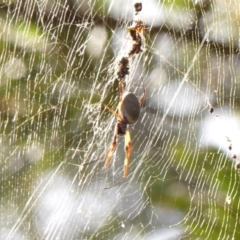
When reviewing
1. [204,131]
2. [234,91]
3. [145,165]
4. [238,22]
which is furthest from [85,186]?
[238,22]

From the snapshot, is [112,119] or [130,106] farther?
[112,119]

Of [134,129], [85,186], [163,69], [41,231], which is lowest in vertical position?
[41,231]

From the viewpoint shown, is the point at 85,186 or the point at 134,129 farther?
the point at 85,186

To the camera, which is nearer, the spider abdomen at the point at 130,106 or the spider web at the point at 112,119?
the spider abdomen at the point at 130,106

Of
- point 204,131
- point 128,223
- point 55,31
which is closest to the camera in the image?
point 55,31

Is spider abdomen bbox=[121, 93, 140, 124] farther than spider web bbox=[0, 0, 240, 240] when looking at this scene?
No

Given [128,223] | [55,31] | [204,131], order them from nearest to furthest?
[55,31] → [204,131] → [128,223]

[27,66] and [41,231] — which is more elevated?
[27,66]

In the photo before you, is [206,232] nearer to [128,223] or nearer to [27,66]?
[128,223]
